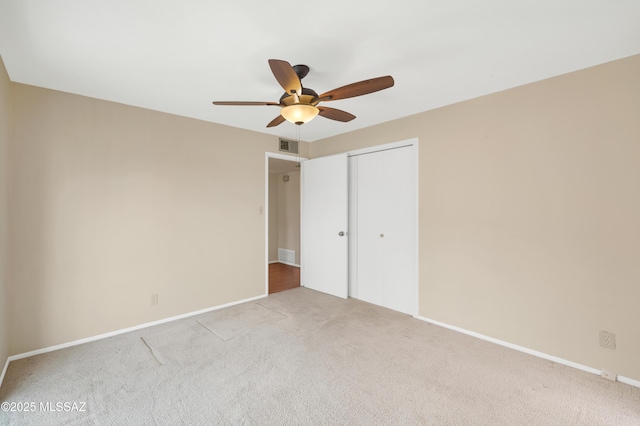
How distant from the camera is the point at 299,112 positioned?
2119 mm

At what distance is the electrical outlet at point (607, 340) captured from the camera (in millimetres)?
2174

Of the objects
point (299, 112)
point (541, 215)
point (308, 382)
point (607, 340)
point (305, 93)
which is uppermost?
point (305, 93)

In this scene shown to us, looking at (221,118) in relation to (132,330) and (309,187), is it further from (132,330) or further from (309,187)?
(132,330)

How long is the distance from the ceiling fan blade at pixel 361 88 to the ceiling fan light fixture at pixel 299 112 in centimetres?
12

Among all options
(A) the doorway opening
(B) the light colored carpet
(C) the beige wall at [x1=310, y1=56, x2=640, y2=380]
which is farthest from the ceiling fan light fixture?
(A) the doorway opening

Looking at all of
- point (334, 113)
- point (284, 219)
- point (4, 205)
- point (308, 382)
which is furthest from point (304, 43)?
point (284, 219)

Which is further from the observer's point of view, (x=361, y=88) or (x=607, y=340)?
(x=607, y=340)

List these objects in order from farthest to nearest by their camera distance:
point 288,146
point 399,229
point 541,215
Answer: point 288,146 < point 399,229 < point 541,215

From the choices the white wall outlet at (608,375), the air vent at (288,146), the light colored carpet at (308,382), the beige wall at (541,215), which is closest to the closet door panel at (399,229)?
the beige wall at (541,215)

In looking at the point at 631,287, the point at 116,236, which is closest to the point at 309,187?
the point at 116,236

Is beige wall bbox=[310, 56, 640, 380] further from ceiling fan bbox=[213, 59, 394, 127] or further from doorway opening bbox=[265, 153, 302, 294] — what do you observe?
doorway opening bbox=[265, 153, 302, 294]

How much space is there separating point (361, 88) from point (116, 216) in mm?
2727

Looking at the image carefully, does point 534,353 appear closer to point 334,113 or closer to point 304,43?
point 334,113

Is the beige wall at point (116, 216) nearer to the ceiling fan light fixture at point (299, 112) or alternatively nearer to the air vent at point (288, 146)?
the air vent at point (288, 146)
